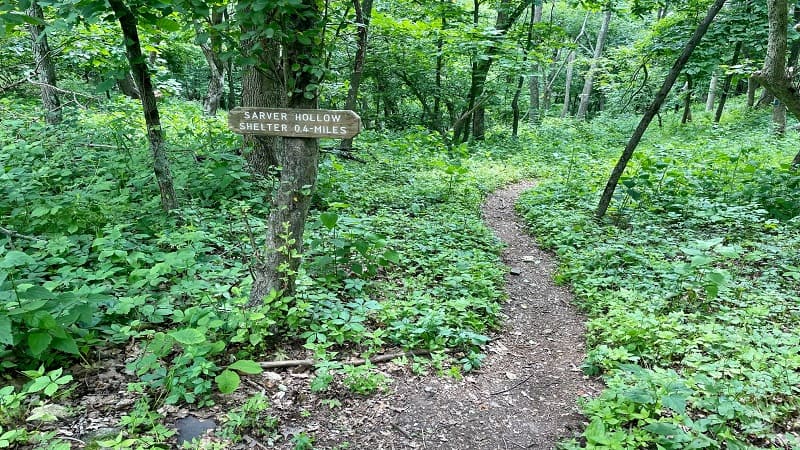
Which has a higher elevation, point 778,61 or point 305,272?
point 778,61

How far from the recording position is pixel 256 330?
12.9 feet

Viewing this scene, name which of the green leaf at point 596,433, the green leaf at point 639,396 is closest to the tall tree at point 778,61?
the green leaf at point 639,396

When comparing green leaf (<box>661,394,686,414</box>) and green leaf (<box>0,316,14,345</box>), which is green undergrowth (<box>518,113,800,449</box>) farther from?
green leaf (<box>0,316,14,345</box>)

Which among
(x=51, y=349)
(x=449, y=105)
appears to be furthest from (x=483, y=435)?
(x=449, y=105)

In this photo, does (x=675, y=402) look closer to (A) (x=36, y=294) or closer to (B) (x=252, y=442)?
(B) (x=252, y=442)

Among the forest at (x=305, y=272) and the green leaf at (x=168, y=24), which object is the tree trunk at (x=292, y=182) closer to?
the forest at (x=305, y=272)

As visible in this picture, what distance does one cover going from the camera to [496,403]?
153 inches

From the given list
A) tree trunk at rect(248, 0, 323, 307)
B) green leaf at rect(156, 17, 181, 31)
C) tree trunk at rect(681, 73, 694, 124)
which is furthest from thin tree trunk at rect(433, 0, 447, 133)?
tree trunk at rect(681, 73, 694, 124)

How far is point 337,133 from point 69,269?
2684mm

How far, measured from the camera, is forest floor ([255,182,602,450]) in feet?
11.1

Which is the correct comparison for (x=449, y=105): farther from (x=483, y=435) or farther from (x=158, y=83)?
(x=483, y=435)

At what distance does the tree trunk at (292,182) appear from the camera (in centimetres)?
376

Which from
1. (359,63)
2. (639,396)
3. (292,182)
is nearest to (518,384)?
(639,396)

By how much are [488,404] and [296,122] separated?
295 centimetres
